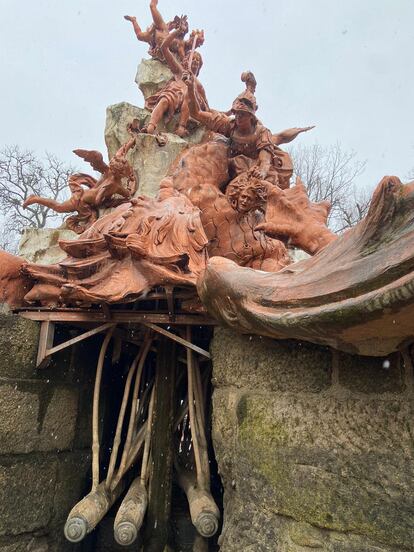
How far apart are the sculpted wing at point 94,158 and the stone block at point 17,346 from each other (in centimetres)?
229

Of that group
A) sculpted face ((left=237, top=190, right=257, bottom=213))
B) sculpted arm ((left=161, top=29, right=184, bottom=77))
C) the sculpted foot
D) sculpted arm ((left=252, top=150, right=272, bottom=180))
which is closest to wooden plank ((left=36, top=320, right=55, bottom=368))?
sculpted face ((left=237, top=190, right=257, bottom=213))

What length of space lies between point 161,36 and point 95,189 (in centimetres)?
437

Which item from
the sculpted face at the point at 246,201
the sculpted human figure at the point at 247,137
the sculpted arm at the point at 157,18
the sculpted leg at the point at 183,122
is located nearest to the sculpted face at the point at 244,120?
the sculpted human figure at the point at 247,137

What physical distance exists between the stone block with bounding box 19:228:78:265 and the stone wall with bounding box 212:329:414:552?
4080mm

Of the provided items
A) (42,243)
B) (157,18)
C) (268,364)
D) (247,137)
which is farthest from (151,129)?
(268,364)

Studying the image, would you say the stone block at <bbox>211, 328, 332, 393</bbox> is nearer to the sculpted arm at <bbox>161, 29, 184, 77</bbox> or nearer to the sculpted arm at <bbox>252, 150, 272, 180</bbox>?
the sculpted arm at <bbox>252, 150, 272, 180</bbox>

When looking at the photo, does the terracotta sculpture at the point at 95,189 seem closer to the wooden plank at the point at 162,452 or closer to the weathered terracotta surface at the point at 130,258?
the weathered terracotta surface at the point at 130,258

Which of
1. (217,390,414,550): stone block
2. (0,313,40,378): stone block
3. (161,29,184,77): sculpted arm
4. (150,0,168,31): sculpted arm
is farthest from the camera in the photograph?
(150,0,168,31): sculpted arm

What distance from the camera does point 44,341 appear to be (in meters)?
2.39

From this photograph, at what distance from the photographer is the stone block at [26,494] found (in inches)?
84.6

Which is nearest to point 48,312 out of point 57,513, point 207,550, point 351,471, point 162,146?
point 57,513

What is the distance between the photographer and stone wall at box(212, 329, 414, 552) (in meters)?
1.37

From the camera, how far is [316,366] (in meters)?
1.66

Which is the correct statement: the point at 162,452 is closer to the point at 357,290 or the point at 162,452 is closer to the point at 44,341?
the point at 44,341
